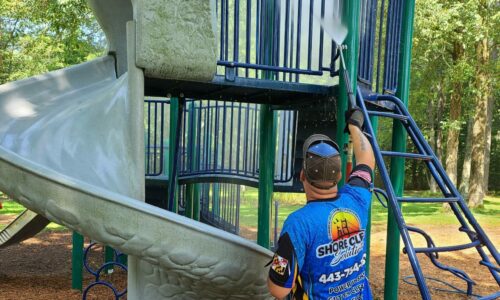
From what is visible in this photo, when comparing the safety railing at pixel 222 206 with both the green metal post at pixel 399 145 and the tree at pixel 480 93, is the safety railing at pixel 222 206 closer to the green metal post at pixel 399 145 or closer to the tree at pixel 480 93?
the green metal post at pixel 399 145

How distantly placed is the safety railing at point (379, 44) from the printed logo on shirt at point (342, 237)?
1981 mm

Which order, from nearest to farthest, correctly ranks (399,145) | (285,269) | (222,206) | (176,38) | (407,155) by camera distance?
(285,269) → (176,38) → (407,155) → (399,145) → (222,206)

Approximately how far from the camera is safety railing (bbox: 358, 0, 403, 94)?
12.9 feet

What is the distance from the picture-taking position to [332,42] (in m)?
3.69

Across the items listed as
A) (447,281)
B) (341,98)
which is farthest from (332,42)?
(447,281)

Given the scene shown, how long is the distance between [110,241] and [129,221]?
144 millimetres

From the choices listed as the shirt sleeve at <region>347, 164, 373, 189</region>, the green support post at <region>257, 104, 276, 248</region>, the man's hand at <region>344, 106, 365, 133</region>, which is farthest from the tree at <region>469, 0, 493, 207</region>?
the shirt sleeve at <region>347, 164, 373, 189</region>

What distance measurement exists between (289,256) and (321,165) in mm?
411

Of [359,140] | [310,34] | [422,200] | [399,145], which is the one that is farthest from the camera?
[399,145]

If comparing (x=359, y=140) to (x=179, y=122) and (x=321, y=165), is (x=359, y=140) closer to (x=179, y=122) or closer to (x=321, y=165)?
(x=321, y=165)

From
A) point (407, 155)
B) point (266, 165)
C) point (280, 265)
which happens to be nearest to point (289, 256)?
point (280, 265)

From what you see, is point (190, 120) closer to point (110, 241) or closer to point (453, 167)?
point (110, 241)

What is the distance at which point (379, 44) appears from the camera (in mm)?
4230

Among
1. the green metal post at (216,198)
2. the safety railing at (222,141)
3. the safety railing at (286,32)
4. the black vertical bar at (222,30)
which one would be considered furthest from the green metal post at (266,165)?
the green metal post at (216,198)
